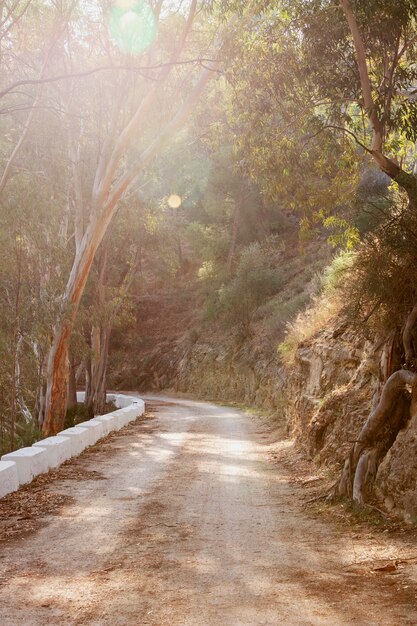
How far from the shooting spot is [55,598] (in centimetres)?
530

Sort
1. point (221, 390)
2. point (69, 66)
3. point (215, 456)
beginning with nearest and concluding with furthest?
1. point (215, 456)
2. point (69, 66)
3. point (221, 390)

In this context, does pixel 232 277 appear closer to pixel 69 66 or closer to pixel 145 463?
pixel 69 66

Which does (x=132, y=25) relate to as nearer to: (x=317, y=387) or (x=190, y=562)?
(x=317, y=387)

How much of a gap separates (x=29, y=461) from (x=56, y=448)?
5.14ft

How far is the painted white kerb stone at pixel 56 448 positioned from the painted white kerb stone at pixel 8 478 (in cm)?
174

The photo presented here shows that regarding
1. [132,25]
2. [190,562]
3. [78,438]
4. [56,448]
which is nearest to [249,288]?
[132,25]

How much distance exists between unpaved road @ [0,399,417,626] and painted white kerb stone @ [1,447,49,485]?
0.39 metres

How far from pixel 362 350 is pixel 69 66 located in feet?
40.1

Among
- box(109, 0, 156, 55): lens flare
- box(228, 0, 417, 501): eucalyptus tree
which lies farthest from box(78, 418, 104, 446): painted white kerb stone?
box(109, 0, 156, 55): lens flare

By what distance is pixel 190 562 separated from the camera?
6332 millimetres

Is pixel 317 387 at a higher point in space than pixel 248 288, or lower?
lower

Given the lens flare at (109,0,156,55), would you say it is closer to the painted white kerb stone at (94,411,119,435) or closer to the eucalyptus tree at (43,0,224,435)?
the eucalyptus tree at (43,0,224,435)

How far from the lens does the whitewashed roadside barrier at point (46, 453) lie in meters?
9.56

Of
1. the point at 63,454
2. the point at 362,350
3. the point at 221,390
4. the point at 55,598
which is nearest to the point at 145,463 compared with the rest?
the point at 63,454
